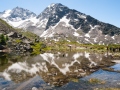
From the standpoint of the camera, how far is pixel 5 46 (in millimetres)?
168875

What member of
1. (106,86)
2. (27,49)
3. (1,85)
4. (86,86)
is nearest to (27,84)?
(1,85)

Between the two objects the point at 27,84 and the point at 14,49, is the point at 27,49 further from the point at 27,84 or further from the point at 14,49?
the point at 27,84

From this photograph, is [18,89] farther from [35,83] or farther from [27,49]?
[27,49]

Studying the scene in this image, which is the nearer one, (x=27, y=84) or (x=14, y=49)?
(x=27, y=84)

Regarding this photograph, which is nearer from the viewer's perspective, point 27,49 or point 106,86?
point 106,86

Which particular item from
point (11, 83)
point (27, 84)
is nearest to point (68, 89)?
point (27, 84)

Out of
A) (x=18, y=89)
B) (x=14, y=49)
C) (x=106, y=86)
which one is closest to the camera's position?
(x=18, y=89)

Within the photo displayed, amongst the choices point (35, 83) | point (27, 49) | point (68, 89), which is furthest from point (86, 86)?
point (27, 49)

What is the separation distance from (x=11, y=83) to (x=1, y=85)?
8.64ft

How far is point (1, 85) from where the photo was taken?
137ft

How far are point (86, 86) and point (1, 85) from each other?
64.0ft

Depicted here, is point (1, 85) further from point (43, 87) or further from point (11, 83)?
point (43, 87)

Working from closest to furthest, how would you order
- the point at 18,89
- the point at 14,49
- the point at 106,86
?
the point at 18,89
the point at 106,86
the point at 14,49

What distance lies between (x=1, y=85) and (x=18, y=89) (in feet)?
19.2
